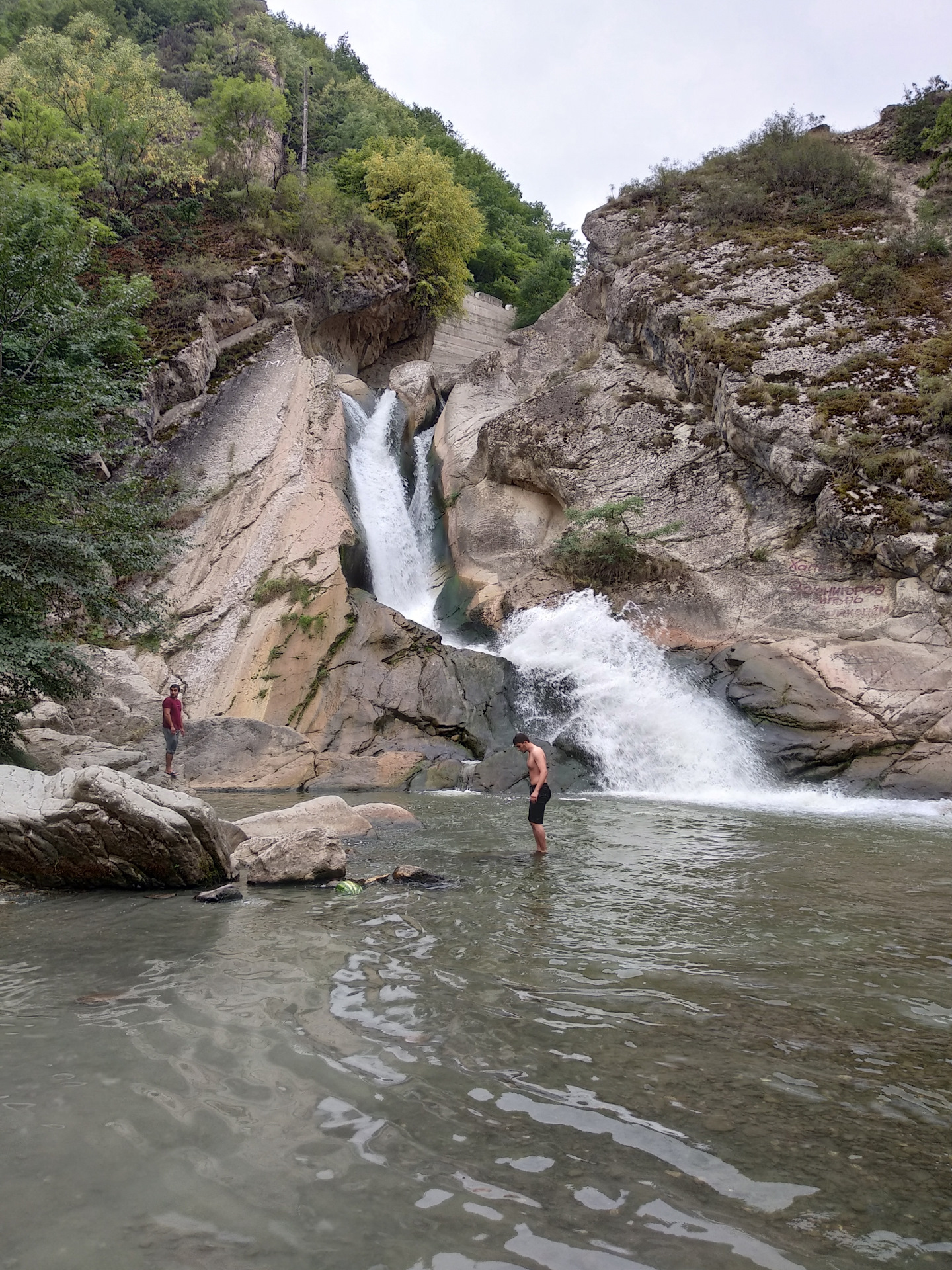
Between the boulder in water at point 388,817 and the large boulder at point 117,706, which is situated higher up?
the large boulder at point 117,706

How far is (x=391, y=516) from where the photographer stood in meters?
23.6

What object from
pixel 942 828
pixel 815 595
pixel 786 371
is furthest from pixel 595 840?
pixel 786 371

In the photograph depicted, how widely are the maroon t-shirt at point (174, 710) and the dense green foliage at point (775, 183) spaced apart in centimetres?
2320

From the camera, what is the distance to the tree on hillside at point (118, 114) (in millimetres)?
27516

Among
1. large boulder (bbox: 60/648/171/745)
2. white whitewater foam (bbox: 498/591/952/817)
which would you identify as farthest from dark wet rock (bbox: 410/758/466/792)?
large boulder (bbox: 60/648/171/745)

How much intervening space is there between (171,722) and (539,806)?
8.87 meters

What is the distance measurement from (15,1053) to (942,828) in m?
10.9

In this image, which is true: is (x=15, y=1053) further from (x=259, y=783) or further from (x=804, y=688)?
(x=804, y=688)

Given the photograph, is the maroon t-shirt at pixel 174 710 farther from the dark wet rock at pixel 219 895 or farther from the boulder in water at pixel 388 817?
the dark wet rock at pixel 219 895

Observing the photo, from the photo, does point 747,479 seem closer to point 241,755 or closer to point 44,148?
point 241,755

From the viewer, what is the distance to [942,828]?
34.3ft

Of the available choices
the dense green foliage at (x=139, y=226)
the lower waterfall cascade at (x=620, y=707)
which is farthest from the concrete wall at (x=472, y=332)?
the lower waterfall cascade at (x=620, y=707)

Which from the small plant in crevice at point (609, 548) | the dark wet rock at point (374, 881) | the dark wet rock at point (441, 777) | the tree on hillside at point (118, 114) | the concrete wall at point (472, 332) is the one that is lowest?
the dark wet rock at point (441, 777)

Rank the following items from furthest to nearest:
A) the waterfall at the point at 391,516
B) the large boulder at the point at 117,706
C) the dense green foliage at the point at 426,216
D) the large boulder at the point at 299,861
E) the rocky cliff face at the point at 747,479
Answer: the dense green foliage at the point at 426,216, the waterfall at the point at 391,516, the large boulder at the point at 117,706, the rocky cliff face at the point at 747,479, the large boulder at the point at 299,861
